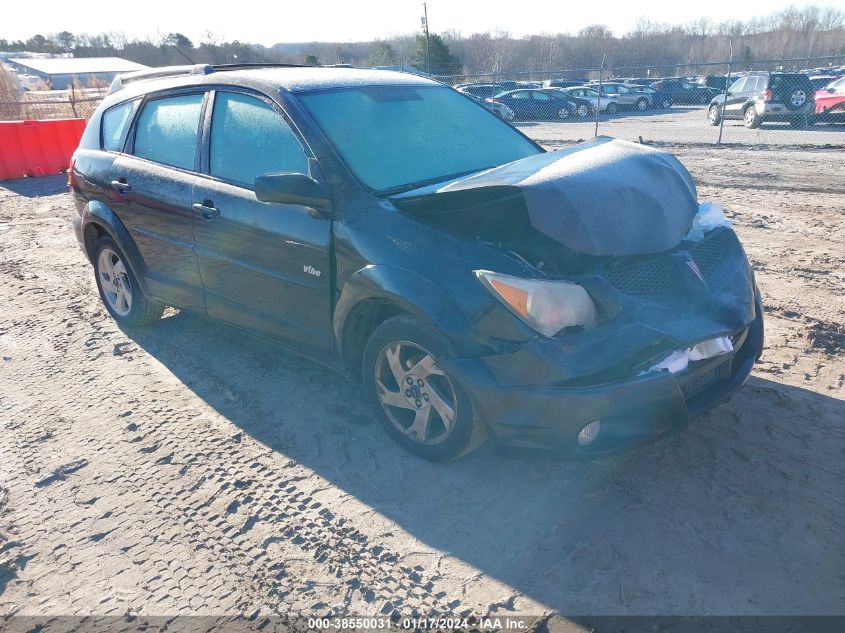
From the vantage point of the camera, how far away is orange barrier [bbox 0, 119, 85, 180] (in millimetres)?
13000

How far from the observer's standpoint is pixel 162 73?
5.11 m

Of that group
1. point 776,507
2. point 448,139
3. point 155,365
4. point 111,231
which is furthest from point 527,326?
point 111,231

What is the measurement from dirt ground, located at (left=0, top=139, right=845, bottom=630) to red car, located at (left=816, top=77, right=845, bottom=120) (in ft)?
55.4

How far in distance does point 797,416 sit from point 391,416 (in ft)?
7.04

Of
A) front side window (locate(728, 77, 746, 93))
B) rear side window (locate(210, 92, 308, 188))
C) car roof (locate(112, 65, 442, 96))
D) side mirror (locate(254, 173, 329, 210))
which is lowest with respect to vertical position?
front side window (locate(728, 77, 746, 93))

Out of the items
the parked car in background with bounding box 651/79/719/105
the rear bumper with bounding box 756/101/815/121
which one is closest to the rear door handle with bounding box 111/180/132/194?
the rear bumper with bounding box 756/101/815/121

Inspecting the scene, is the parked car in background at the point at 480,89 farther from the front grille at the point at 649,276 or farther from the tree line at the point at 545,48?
the front grille at the point at 649,276

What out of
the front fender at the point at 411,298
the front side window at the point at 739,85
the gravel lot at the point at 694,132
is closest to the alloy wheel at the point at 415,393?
the front fender at the point at 411,298

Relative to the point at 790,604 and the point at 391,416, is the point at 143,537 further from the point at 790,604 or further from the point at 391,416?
the point at 790,604

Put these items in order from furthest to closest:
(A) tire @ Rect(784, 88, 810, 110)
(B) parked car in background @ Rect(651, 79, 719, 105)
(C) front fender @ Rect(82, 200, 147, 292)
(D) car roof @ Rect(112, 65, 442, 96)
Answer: (B) parked car in background @ Rect(651, 79, 719, 105)
(A) tire @ Rect(784, 88, 810, 110)
(C) front fender @ Rect(82, 200, 147, 292)
(D) car roof @ Rect(112, 65, 442, 96)

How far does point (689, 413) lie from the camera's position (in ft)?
9.67

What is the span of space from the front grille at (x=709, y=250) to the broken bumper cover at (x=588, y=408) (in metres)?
0.56

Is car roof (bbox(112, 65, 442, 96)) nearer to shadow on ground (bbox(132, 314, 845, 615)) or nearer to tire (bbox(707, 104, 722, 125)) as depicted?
shadow on ground (bbox(132, 314, 845, 615))

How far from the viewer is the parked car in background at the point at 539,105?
2571cm
